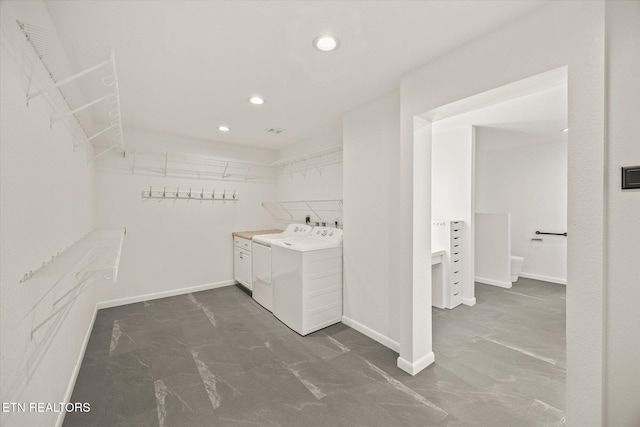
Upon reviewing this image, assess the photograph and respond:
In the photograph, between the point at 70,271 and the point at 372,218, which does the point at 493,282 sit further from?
the point at 70,271

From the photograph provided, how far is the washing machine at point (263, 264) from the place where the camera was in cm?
316

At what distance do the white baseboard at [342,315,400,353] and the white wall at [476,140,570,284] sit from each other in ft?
11.6

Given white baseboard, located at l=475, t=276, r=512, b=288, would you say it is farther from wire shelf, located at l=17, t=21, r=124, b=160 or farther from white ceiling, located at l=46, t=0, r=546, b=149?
wire shelf, located at l=17, t=21, r=124, b=160

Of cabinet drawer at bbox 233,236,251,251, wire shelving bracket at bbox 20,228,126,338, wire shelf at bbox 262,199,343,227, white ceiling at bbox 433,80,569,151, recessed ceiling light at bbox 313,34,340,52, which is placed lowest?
cabinet drawer at bbox 233,236,251,251

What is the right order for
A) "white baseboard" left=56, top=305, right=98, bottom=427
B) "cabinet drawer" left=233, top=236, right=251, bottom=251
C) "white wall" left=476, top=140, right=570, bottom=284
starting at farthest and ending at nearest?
"white wall" left=476, top=140, right=570, bottom=284, "cabinet drawer" left=233, top=236, right=251, bottom=251, "white baseboard" left=56, top=305, right=98, bottom=427

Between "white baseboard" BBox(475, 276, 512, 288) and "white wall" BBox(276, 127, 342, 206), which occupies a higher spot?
"white wall" BBox(276, 127, 342, 206)

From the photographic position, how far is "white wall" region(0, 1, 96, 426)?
92cm

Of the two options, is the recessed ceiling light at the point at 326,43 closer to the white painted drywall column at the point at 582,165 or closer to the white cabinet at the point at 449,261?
the white painted drywall column at the point at 582,165

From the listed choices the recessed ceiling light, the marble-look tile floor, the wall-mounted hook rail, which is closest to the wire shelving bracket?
the marble-look tile floor

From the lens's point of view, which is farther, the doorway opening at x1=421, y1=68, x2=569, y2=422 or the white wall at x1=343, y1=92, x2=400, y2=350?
the white wall at x1=343, y1=92, x2=400, y2=350

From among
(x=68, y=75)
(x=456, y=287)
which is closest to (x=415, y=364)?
(x=456, y=287)

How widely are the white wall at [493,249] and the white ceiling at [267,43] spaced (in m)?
3.22

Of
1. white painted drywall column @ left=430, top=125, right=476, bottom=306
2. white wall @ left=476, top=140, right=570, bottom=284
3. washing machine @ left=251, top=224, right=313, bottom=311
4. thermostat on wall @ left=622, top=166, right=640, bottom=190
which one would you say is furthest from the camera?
white wall @ left=476, top=140, right=570, bottom=284

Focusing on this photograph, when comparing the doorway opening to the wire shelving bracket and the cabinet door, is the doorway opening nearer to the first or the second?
the wire shelving bracket
